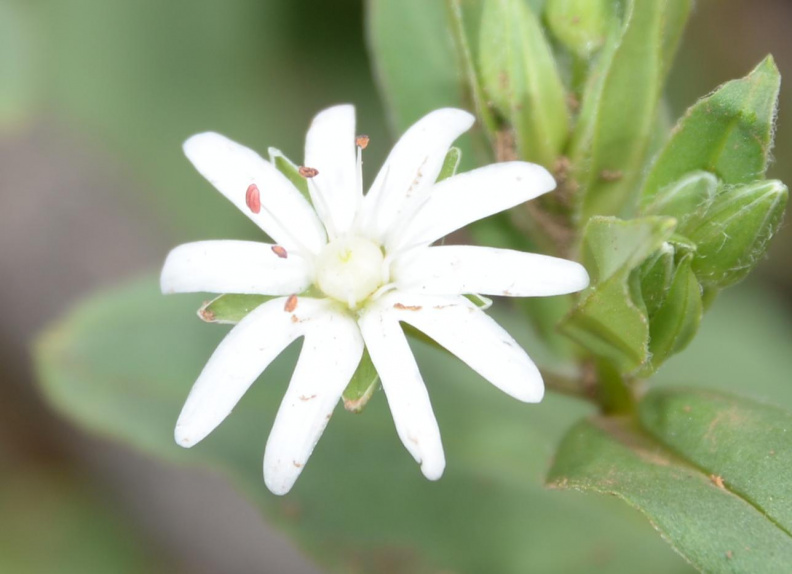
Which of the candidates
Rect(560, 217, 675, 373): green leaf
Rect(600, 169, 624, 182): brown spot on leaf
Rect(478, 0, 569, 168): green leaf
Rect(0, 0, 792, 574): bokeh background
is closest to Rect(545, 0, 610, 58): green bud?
Rect(478, 0, 569, 168): green leaf

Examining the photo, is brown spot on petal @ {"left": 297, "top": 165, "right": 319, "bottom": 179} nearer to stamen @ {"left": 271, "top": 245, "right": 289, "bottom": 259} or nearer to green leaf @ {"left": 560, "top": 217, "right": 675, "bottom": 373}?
stamen @ {"left": 271, "top": 245, "right": 289, "bottom": 259}

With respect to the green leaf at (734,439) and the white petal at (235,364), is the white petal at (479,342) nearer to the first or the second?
the white petal at (235,364)

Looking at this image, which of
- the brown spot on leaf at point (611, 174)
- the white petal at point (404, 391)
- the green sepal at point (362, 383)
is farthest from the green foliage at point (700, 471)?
the brown spot on leaf at point (611, 174)

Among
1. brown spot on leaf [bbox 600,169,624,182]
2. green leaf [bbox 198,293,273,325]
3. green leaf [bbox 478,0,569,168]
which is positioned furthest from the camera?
brown spot on leaf [bbox 600,169,624,182]

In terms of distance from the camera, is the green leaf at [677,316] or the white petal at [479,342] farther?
the green leaf at [677,316]

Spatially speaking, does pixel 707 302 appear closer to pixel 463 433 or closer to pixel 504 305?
pixel 463 433

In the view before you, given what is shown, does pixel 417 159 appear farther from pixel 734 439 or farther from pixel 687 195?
pixel 734 439

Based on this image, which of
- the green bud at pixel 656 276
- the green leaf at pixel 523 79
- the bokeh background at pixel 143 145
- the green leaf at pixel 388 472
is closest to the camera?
the green bud at pixel 656 276
